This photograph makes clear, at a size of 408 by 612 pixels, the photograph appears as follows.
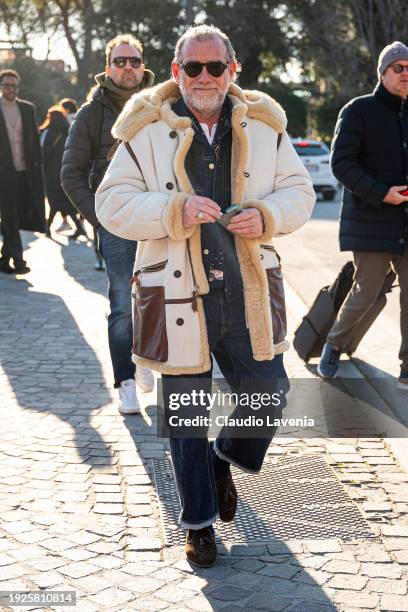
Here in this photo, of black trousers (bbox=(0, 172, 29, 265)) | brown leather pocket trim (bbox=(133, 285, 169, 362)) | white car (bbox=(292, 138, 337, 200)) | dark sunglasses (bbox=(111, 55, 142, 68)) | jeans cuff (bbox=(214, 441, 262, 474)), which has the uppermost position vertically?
dark sunglasses (bbox=(111, 55, 142, 68))

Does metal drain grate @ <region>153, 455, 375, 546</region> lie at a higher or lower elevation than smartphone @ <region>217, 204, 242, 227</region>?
lower

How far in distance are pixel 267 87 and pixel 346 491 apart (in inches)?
1610

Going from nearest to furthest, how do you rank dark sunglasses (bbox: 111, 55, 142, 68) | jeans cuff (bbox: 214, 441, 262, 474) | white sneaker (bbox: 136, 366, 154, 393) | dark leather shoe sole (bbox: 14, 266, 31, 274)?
jeans cuff (bbox: 214, 441, 262, 474) < dark sunglasses (bbox: 111, 55, 142, 68) < white sneaker (bbox: 136, 366, 154, 393) < dark leather shoe sole (bbox: 14, 266, 31, 274)

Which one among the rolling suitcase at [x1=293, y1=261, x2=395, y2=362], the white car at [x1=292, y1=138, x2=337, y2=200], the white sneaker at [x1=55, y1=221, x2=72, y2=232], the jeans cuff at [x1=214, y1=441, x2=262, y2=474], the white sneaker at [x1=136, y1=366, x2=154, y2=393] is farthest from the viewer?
the white car at [x1=292, y1=138, x2=337, y2=200]

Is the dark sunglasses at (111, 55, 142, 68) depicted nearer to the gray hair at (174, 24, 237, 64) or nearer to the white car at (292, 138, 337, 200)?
the gray hair at (174, 24, 237, 64)

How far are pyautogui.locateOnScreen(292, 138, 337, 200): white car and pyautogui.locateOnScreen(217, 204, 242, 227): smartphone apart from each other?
21.6 m

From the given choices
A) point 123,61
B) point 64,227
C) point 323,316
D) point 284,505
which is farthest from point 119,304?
point 64,227

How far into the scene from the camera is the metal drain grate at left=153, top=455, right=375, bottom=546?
4234 mm

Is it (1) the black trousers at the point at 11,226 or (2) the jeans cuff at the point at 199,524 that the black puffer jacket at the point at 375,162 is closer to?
(2) the jeans cuff at the point at 199,524

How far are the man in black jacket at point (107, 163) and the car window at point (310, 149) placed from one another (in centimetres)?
2057

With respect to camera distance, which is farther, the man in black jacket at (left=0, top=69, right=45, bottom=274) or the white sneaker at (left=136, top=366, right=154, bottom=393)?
the man in black jacket at (left=0, top=69, right=45, bottom=274)

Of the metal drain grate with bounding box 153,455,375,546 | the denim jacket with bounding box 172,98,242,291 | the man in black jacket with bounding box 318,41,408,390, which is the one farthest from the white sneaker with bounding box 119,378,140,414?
the denim jacket with bounding box 172,98,242,291

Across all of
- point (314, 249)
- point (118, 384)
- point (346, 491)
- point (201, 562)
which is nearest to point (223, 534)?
point (201, 562)

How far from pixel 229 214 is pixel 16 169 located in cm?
812
